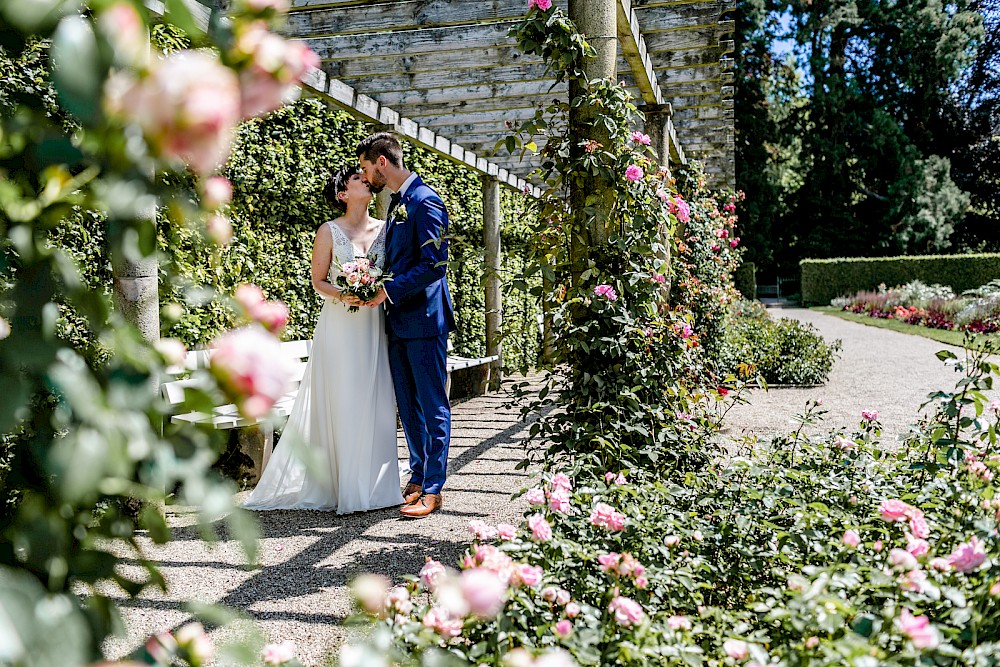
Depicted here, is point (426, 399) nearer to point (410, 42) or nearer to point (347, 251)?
point (347, 251)

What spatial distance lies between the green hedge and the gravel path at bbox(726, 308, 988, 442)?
1276cm

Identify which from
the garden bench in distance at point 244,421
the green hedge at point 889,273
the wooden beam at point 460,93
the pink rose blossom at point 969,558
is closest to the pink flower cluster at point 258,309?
the pink rose blossom at point 969,558

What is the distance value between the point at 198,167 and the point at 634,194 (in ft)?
9.26

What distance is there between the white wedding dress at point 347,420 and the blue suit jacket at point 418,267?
0.65ft

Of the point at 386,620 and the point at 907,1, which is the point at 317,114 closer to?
the point at 386,620

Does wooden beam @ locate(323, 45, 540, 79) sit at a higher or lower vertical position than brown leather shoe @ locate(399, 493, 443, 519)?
higher

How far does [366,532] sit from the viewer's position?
3773mm

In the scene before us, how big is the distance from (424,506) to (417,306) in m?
1.01

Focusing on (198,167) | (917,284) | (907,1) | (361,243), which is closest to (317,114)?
(361,243)

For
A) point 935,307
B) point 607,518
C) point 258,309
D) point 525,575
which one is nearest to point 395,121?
point 607,518

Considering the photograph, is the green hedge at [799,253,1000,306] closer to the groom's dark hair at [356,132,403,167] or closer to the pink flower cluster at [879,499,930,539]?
the groom's dark hair at [356,132,403,167]

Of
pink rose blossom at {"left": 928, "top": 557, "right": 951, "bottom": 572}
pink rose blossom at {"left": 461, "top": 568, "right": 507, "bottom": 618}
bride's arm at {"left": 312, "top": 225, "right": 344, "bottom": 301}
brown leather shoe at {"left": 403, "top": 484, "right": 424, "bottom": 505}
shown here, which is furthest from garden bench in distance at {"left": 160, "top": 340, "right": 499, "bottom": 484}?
pink rose blossom at {"left": 461, "top": 568, "right": 507, "bottom": 618}

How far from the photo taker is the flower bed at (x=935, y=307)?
14.3 metres

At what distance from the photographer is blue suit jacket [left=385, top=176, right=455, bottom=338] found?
394 centimetres
